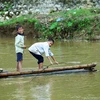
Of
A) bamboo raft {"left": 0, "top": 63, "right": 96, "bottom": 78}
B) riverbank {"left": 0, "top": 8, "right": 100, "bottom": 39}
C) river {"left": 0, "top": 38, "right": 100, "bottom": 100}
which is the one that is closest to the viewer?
river {"left": 0, "top": 38, "right": 100, "bottom": 100}

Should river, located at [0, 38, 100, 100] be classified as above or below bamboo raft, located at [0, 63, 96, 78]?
below

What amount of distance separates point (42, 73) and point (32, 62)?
2.48 m

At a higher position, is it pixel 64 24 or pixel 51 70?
pixel 64 24

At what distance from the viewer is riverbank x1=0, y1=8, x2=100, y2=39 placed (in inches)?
803

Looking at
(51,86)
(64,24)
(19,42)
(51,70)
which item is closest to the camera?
(51,86)

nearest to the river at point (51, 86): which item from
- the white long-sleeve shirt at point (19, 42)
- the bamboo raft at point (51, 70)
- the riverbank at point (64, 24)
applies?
the bamboo raft at point (51, 70)

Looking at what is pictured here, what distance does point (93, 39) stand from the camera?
19781 millimetres

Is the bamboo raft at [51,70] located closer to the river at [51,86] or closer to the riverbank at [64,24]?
the river at [51,86]

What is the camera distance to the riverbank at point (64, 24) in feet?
66.9

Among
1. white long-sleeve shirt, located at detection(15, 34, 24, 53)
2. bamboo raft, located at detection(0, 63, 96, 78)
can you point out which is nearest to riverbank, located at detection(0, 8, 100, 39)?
bamboo raft, located at detection(0, 63, 96, 78)

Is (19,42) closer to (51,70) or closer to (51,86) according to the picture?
(51,70)

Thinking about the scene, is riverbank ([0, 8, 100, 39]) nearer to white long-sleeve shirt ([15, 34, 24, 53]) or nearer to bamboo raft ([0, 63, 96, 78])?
bamboo raft ([0, 63, 96, 78])

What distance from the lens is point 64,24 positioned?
68.5 ft

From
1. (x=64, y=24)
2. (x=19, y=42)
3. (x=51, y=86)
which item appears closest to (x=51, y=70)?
(x=19, y=42)
